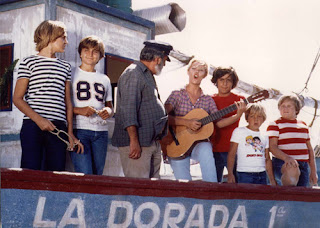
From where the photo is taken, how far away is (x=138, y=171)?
464 cm

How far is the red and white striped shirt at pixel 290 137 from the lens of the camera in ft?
19.1

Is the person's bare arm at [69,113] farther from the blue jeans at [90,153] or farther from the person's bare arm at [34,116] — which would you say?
the person's bare arm at [34,116]

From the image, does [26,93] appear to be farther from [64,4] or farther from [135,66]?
[64,4]

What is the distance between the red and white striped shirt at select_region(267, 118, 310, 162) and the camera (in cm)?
583

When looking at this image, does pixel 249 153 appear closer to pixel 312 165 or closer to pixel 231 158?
pixel 231 158

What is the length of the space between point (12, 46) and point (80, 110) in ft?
5.69

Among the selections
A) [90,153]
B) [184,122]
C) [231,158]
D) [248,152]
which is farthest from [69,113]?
[248,152]

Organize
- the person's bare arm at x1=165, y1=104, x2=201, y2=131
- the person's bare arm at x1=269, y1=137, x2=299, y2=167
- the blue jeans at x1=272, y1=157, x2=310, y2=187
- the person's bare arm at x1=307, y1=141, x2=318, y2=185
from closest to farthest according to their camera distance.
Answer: the person's bare arm at x1=165, y1=104, x2=201, y2=131
the person's bare arm at x1=269, y1=137, x2=299, y2=167
the blue jeans at x1=272, y1=157, x2=310, y2=187
the person's bare arm at x1=307, y1=141, x2=318, y2=185

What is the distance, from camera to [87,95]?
4.87m

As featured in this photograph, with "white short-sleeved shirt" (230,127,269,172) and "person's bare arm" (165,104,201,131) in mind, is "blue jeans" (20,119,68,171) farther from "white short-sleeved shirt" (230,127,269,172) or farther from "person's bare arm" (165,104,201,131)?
"white short-sleeved shirt" (230,127,269,172)

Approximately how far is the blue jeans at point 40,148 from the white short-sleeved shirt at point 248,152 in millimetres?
1893

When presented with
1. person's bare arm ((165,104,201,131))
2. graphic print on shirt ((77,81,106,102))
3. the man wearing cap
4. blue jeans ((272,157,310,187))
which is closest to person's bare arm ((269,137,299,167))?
blue jeans ((272,157,310,187))

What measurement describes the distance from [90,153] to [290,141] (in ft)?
7.49

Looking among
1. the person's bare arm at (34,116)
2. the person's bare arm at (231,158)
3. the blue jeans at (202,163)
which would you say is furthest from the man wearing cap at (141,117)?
the person's bare arm at (231,158)
